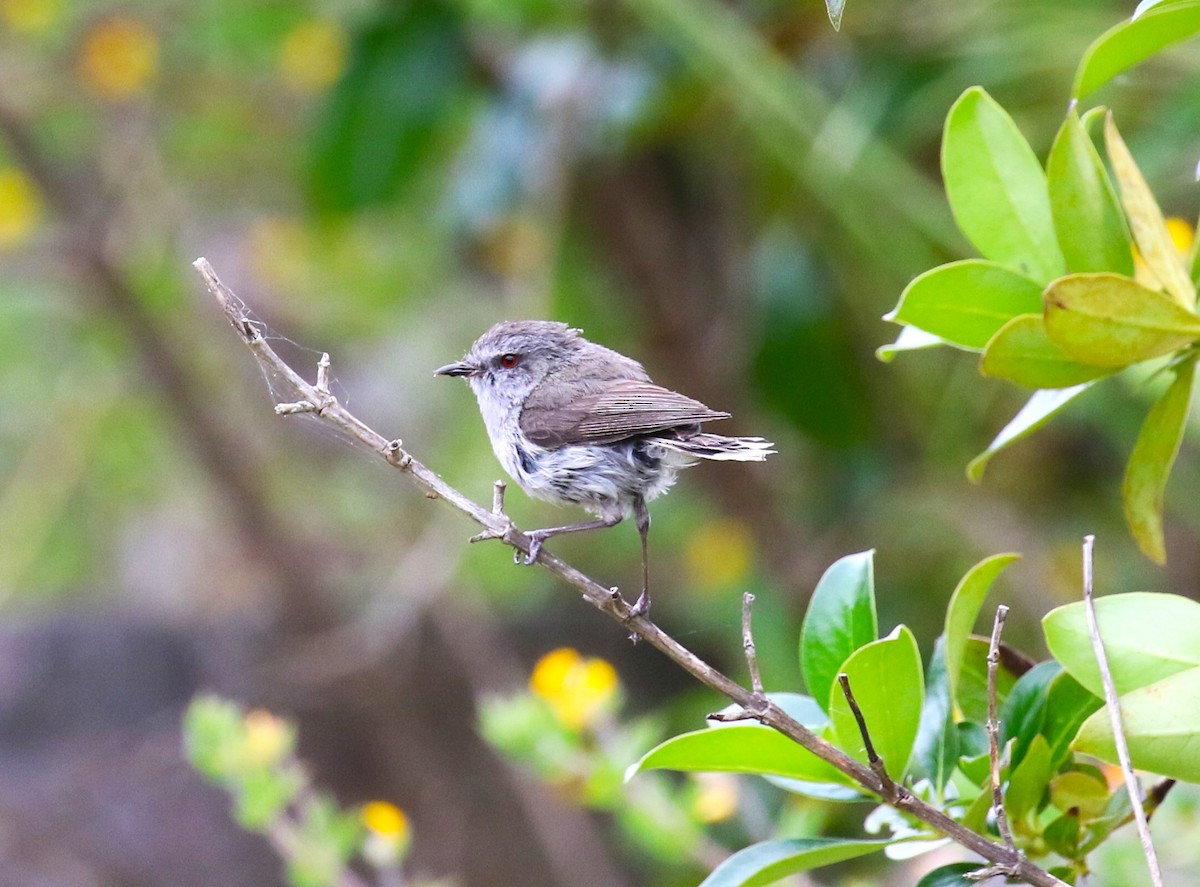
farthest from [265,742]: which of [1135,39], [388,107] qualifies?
[388,107]

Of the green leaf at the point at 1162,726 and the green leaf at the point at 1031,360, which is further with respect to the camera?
the green leaf at the point at 1031,360

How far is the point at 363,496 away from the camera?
6.10 metres

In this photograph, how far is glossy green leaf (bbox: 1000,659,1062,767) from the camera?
161 cm

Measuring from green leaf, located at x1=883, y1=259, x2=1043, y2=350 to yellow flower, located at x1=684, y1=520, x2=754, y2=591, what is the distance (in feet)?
9.47

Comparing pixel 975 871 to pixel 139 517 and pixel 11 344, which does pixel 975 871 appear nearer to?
pixel 11 344

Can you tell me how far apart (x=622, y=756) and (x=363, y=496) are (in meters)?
3.94

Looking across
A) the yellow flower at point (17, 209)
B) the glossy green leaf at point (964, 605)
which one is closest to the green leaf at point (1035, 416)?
the glossy green leaf at point (964, 605)

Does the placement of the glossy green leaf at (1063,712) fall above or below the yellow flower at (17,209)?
below

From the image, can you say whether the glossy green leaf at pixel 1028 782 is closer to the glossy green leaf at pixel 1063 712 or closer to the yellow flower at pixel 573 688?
the glossy green leaf at pixel 1063 712

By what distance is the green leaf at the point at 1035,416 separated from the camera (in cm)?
159

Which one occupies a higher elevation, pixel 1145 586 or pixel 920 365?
pixel 920 365

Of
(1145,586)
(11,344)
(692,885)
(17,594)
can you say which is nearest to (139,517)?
(17,594)

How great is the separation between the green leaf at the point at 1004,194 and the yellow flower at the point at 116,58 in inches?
146

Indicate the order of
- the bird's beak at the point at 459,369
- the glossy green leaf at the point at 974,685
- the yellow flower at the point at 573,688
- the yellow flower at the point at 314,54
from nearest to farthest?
the glossy green leaf at the point at 974,685, the yellow flower at the point at 573,688, the bird's beak at the point at 459,369, the yellow flower at the point at 314,54
